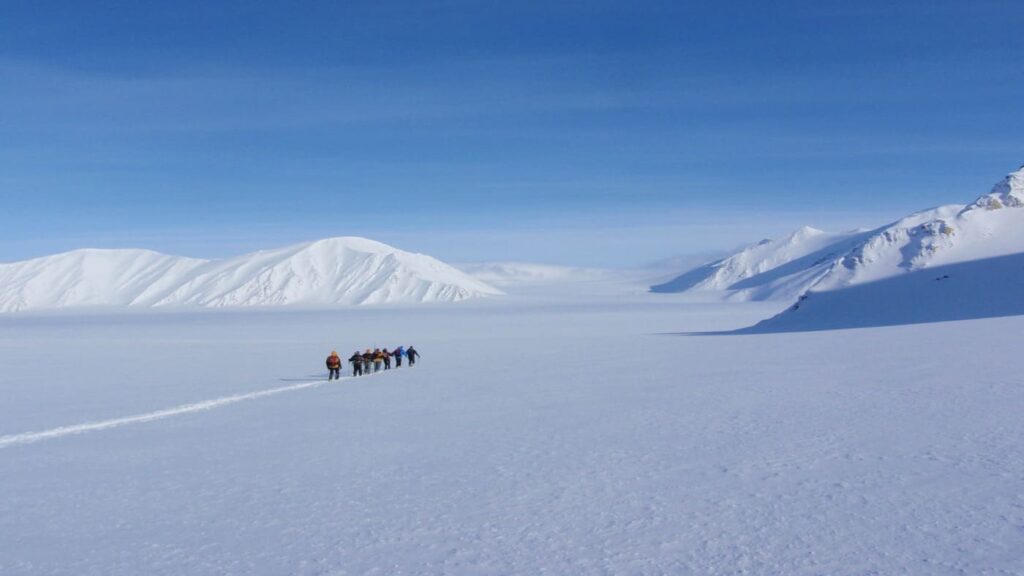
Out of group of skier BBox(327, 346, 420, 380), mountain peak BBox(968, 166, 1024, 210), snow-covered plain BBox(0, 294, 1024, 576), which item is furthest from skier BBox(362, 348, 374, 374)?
mountain peak BBox(968, 166, 1024, 210)

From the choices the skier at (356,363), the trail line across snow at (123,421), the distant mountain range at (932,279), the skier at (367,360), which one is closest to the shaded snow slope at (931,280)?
the distant mountain range at (932,279)

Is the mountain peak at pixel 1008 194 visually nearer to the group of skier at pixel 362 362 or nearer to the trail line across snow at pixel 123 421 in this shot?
the group of skier at pixel 362 362

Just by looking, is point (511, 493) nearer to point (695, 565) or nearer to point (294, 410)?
point (695, 565)

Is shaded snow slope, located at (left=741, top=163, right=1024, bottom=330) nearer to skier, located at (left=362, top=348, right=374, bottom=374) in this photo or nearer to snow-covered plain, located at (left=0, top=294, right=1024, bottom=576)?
snow-covered plain, located at (left=0, top=294, right=1024, bottom=576)

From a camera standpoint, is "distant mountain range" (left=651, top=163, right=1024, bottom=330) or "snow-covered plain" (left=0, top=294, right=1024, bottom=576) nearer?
"snow-covered plain" (left=0, top=294, right=1024, bottom=576)

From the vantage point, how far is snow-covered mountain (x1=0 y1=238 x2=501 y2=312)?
17188cm

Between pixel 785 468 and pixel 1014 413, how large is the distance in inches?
216

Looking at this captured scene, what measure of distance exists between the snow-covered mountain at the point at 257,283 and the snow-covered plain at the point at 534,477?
150m

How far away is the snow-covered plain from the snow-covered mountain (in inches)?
5908

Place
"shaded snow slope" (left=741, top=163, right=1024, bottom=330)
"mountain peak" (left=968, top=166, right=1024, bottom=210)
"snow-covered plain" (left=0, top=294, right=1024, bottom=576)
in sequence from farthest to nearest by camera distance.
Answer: "mountain peak" (left=968, top=166, right=1024, bottom=210), "shaded snow slope" (left=741, top=163, right=1024, bottom=330), "snow-covered plain" (left=0, top=294, right=1024, bottom=576)

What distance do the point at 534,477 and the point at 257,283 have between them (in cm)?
17594

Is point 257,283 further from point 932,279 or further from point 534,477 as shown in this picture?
point 534,477

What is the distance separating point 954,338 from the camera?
28703 mm

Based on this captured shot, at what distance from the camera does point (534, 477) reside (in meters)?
9.76
